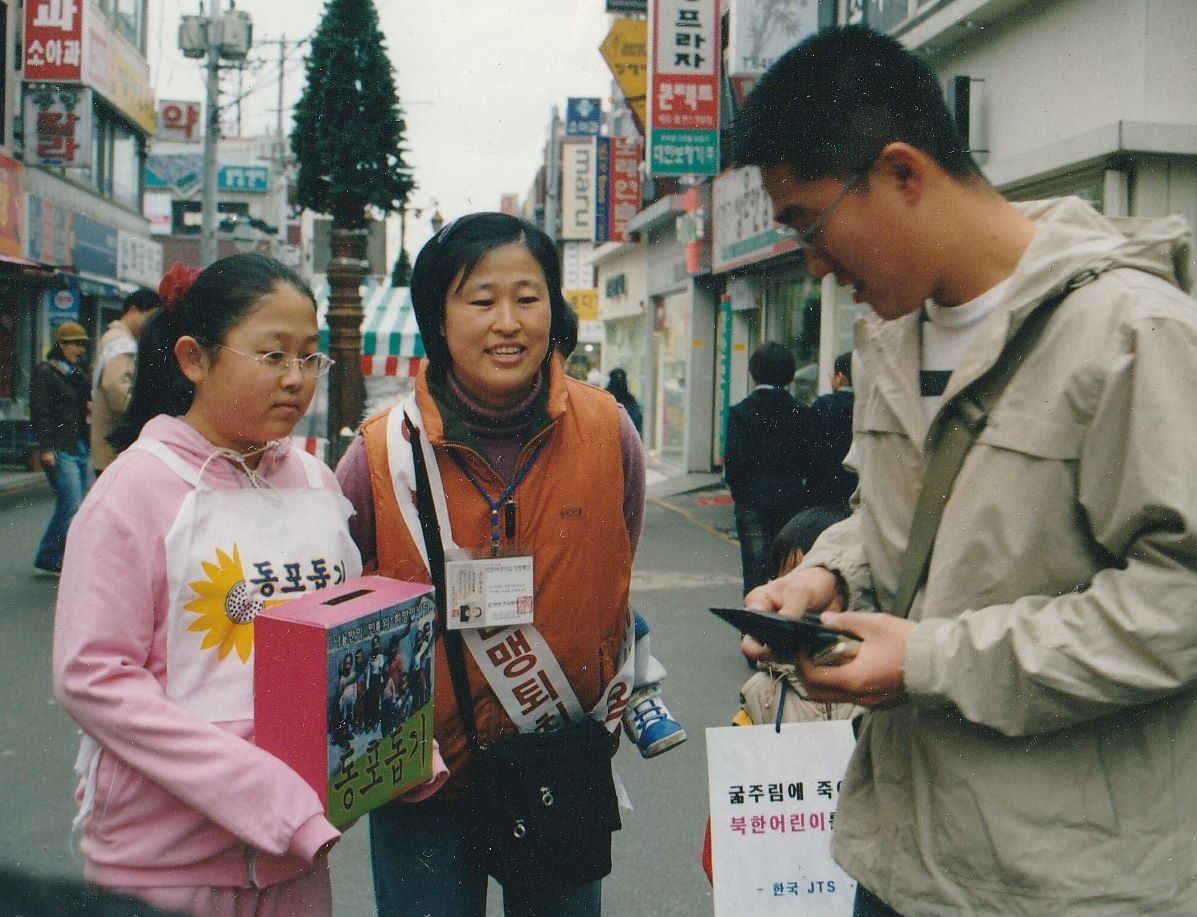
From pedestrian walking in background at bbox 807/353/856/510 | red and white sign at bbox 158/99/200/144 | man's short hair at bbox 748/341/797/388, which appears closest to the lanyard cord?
pedestrian walking in background at bbox 807/353/856/510

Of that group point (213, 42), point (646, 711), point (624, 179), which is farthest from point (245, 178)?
point (646, 711)

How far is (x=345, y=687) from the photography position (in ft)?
5.61

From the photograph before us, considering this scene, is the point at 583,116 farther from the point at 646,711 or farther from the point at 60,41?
the point at 646,711

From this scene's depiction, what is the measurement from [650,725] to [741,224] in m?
13.3

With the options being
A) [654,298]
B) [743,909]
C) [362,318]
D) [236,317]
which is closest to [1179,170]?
[362,318]

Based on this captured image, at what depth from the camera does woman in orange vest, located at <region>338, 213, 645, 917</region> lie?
2.19 m

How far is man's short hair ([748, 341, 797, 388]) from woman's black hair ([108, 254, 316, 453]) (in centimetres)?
512

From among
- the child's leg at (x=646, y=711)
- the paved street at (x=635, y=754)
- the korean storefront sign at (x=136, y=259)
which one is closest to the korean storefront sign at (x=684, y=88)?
the paved street at (x=635, y=754)

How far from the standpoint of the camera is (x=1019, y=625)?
1396 millimetres

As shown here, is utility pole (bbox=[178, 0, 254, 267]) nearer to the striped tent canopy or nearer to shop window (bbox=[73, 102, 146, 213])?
shop window (bbox=[73, 102, 146, 213])

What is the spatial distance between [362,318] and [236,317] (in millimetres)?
5841

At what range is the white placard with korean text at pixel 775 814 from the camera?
8.02 ft

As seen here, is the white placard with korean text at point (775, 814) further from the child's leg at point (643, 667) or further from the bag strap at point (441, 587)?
the bag strap at point (441, 587)

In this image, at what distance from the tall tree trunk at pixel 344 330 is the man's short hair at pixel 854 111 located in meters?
5.99
